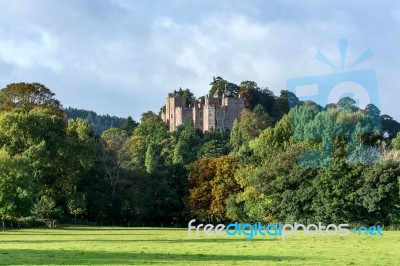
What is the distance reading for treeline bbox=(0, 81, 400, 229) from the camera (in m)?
45.5

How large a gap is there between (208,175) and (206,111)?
67.1 metres

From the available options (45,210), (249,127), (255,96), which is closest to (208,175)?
(45,210)

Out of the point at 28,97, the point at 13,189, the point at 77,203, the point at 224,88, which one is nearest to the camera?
the point at 13,189

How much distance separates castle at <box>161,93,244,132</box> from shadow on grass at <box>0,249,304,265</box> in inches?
4005

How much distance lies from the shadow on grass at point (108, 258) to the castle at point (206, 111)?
102 metres

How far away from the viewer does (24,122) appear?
1956 inches

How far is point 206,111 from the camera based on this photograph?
12369 centimetres

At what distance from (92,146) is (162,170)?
1063cm

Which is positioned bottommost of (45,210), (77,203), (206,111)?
(45,210)

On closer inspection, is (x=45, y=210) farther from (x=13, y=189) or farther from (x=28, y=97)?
(x=28, y=97)

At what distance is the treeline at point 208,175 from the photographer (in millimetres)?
45531

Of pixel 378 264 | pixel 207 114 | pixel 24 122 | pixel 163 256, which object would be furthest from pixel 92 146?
pixel 207 114

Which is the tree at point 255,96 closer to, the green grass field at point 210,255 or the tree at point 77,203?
the tree at point 77,203

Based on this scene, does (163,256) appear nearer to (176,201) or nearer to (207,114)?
(176,201)
